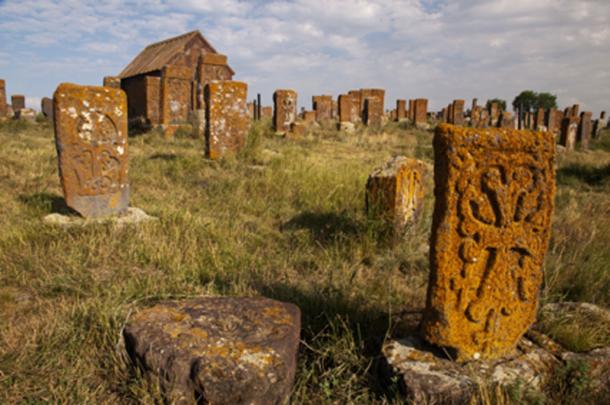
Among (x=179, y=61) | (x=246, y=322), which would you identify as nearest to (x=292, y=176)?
(x=246, y=322)

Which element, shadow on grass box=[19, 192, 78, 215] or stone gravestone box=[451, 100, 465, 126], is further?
stone gravestone box=[451, 100, 465, 126]

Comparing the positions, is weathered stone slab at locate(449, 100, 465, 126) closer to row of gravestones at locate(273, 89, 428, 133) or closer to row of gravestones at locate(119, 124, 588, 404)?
row of gravestones at locate(273, 89, 428, 133)

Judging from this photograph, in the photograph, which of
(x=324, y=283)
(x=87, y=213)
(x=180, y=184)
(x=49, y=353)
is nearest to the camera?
(x=49, y=353)

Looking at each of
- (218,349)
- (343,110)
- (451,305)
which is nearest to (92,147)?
(218,349)

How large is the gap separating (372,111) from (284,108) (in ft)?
15.2

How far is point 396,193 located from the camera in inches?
172

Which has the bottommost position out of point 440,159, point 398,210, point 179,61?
point 398,210

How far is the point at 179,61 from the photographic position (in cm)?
2330

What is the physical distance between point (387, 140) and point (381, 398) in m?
12.3

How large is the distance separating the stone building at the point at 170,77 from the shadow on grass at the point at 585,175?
34.5 ft

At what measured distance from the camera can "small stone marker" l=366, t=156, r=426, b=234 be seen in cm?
438

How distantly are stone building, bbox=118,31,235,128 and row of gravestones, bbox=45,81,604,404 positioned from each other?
11730mm

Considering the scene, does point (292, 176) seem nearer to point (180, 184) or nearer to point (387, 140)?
point (180, 184)


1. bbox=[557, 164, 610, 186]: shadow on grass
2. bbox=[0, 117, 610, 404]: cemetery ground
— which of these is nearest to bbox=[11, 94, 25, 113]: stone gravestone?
bbox=[0, 117, 610, 404]: cemetery ground
